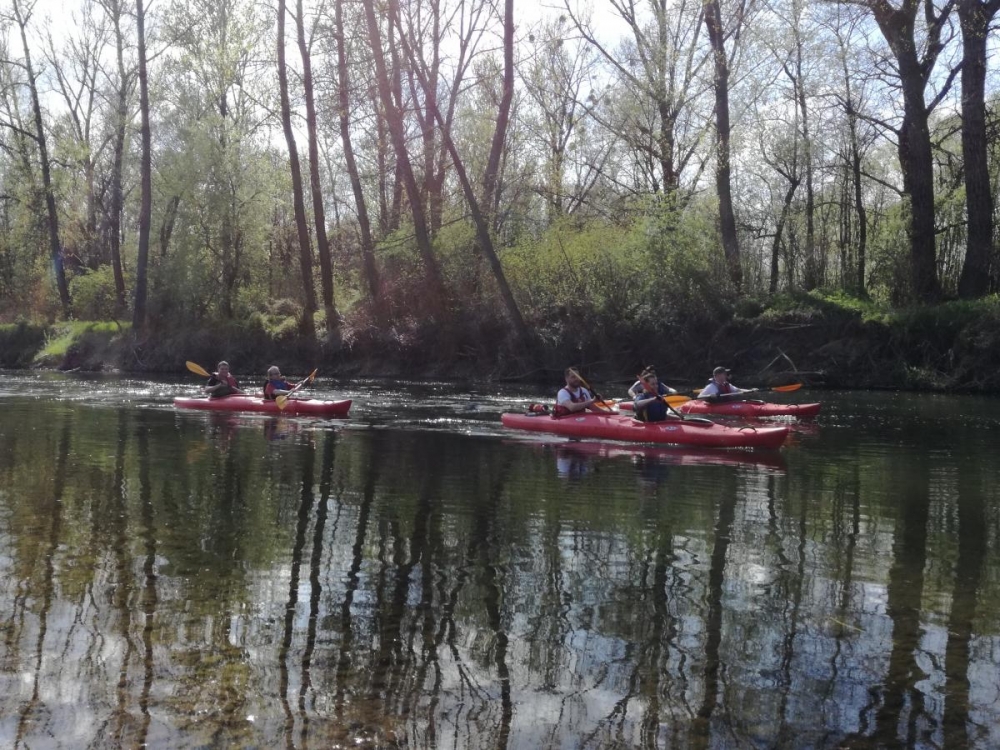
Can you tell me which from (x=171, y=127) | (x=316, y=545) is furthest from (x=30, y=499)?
(x=171, y=127)

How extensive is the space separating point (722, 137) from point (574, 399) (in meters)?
10.9

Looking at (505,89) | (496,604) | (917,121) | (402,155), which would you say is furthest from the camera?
(402,155)

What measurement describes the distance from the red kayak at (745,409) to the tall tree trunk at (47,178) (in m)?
24.9

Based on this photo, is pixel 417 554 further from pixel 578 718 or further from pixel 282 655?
pixel 578 718

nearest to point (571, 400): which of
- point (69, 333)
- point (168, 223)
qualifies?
point (69, 333)

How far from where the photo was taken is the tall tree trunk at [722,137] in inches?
856

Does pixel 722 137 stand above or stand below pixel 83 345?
above

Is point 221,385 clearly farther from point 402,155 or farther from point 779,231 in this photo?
point 779,231

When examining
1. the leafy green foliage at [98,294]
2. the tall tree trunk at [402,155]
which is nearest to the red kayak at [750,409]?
the tall tree trunk at [402,155]

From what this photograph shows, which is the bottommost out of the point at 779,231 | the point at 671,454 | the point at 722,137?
the point at 671,454

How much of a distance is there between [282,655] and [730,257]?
64.4ft

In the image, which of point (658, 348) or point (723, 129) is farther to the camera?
point (658, 348)

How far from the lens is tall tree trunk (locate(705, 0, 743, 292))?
21.8 metres

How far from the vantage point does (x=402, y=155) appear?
2305cm
